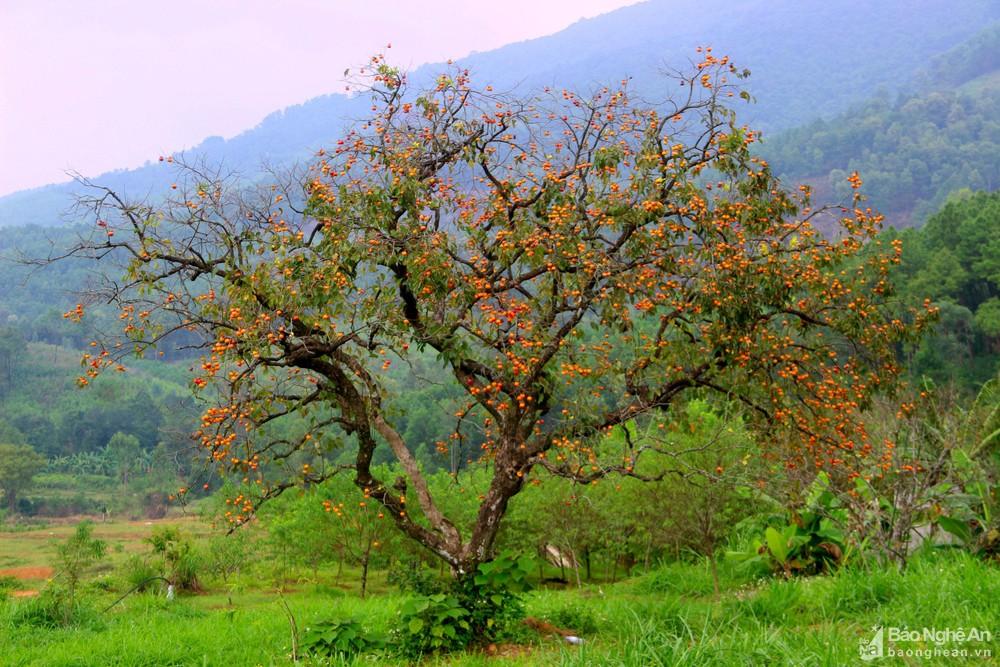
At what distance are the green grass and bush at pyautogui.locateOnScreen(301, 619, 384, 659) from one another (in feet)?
0.72

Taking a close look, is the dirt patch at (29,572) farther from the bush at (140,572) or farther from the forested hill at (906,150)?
the forested hill at (906,150)

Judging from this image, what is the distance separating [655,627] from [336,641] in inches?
122

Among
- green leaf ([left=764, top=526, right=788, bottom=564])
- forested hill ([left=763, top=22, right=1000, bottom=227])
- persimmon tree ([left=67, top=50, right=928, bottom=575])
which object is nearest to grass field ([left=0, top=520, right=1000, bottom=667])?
green leaf ([left=764, top=526, right=788, bottom=564])

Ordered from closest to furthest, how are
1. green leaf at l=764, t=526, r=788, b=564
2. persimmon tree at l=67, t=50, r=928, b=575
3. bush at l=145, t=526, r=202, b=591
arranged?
persimmon tree at l=67, t=50, r=928, b=575 → green leaf at l=764, t=526, r=788, b=564 → bush at l=145, t=526, r=202, b=591

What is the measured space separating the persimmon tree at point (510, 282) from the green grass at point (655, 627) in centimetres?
143

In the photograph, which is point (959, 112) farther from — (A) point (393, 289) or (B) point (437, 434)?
(A) point (393, 289)

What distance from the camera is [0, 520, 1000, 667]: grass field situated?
552 centimetres

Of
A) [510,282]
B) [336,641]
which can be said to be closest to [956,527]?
[510,282]

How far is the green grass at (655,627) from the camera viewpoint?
5523 millimetres

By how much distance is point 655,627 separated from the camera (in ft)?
22.4

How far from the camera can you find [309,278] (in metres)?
8.47

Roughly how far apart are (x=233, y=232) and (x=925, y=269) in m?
54.0

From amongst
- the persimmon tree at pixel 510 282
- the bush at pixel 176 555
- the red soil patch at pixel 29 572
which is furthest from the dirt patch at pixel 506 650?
the red soil patch at pixel 29 572

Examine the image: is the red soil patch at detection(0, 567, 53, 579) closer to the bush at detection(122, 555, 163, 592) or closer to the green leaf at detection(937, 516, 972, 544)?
the bush at detection(122, 555, 163, 592)
